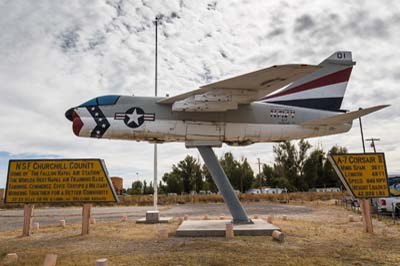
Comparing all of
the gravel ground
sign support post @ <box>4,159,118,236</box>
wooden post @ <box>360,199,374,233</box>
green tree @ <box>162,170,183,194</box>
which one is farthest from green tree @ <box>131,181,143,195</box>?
wooden post @ <box>360,199,374,233</box>

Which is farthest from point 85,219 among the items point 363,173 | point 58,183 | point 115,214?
point 115,214

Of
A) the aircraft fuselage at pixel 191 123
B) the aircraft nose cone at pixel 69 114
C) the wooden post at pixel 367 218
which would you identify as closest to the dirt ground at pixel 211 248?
the wooden post at pixel 367 218

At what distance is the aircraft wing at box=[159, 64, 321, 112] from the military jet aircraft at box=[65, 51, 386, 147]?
0.10 feet

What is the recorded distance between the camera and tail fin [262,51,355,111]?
10.7 metres

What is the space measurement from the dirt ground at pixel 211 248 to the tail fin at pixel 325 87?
4.57m

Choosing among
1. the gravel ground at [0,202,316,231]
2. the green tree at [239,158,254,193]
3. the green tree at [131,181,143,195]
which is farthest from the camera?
the green tree at [131,181,143,195]

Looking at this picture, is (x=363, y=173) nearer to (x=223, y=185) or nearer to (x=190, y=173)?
(x=223, y=185)

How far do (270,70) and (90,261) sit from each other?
6.49 metres

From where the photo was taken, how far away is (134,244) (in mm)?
9094

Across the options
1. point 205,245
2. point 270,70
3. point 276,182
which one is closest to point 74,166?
point 205,245

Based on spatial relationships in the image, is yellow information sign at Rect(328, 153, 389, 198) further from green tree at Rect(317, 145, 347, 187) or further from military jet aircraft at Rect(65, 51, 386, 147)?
green tree at Rect(317, 145, 347, 187)

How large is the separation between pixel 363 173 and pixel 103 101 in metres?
9.98

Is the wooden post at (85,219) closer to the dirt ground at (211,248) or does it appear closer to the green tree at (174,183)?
the dirt ground at (211,248)

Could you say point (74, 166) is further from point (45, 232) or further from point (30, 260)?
point (30, 260)
